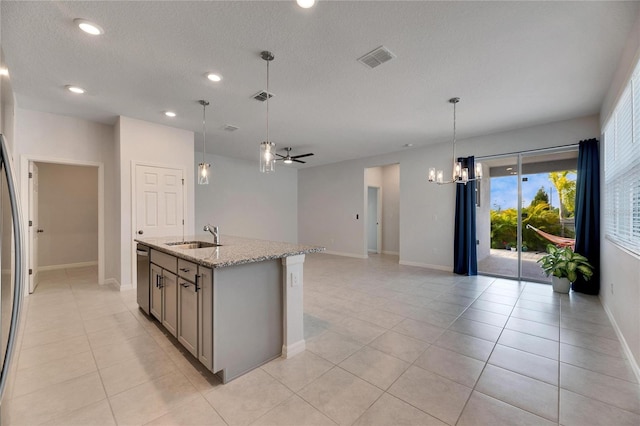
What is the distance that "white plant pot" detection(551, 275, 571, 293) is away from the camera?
416cm

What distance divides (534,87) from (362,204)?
4651 millimetres

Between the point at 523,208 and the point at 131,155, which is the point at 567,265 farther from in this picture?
the point at 131,155

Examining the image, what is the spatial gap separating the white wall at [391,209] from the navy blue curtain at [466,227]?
8.78ft

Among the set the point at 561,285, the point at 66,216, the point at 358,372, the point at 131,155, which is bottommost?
the point at 358,372

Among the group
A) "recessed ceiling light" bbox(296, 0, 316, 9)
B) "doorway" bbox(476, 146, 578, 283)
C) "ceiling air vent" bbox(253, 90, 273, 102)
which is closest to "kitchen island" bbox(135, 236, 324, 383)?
"recessed ceiling light" bbox(296, 0, 316, 9)

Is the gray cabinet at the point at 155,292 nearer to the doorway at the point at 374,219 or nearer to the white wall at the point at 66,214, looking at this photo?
the white wall at the point at 66,214

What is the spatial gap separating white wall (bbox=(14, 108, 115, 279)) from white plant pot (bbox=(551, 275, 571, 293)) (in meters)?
6.81

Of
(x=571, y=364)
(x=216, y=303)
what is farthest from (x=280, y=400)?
(x=571, y=364)

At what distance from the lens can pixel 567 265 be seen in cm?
405

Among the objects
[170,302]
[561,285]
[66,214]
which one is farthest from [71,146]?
[561,285]

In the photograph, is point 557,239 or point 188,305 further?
point 557,239

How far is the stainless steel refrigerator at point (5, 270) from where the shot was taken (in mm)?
1118

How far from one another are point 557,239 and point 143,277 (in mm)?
6290

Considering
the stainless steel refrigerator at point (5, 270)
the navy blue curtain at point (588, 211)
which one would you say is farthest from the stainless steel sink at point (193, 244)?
the navy blue curtain at point (588, 211)
